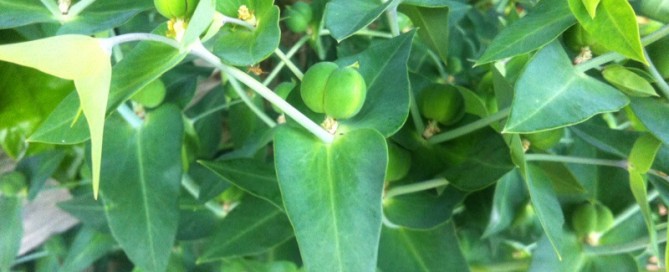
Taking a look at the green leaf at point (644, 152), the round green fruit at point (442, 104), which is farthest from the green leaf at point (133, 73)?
the green leaf at point (644, 152)

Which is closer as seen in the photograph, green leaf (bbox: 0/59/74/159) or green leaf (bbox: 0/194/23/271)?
green leaf (bbox: 0/59/74/159)

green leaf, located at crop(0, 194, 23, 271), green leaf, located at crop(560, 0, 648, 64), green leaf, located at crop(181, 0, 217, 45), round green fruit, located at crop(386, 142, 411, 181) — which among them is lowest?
green leaf, located at crop(0, 194, 23, 271)

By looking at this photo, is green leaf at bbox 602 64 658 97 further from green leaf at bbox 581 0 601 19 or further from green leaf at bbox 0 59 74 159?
green leaf at bbox 0 59 74 159

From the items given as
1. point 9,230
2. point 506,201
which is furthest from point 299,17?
point 9,230

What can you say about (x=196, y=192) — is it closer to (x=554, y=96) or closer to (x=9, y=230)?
(x=9, y=230)

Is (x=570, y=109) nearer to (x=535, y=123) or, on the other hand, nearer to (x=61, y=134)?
(x=535, y=123)

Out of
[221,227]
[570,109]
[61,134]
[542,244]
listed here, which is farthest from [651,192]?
[61,134]

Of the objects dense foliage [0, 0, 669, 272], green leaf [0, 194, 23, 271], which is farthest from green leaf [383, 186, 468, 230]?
green leaf [0, 194, 23, 271]

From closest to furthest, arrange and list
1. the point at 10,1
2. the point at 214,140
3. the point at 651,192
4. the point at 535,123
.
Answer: the point at 535,123
the point at 10,1
the point at 651,192
the point at 214,140
